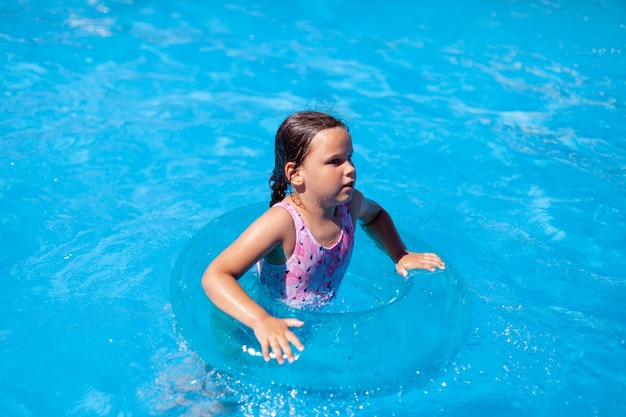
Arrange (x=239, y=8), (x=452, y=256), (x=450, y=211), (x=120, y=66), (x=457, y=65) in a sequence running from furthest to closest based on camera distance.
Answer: (x=239, y=8), (x=457, y=65), (x=120, y=66), (x=450, y=211), (x=452, y=256)

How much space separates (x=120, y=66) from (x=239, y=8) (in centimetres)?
221

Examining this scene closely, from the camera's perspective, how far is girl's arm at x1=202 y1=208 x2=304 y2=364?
2.78 metres

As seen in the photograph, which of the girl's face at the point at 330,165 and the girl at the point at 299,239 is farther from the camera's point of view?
the girl's face at the point at 330,165

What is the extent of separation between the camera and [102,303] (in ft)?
13.1

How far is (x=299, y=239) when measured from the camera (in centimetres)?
328

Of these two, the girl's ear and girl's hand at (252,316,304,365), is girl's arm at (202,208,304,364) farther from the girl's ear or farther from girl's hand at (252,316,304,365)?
the girl's ear

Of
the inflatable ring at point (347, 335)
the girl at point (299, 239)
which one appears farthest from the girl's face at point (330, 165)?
the inflatable ring at point (347, 335)

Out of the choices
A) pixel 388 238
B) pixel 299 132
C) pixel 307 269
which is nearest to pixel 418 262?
pixel 388 238

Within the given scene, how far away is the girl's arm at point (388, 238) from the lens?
3.59m

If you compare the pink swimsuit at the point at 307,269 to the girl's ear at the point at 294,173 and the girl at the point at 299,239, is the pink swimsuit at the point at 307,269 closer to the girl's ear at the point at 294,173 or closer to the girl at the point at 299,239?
the girl at the point at 299,239

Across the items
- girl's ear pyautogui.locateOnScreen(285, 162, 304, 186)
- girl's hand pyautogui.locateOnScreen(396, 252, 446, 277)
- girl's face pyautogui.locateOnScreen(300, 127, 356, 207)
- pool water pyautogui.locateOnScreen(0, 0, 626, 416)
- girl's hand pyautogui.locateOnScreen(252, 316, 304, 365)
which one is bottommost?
pool water pyautogui.locateOnScreen(0, 0, 626, 416)

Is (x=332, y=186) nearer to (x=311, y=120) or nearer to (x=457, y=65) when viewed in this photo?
(x=311, y=120)

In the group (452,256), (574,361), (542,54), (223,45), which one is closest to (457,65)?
(542,54)

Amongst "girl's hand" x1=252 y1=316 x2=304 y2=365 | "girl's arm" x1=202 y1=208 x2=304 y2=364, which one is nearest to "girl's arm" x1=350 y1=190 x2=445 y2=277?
"girl's arm" x1=202 y1=208 x2=304 y2=364
